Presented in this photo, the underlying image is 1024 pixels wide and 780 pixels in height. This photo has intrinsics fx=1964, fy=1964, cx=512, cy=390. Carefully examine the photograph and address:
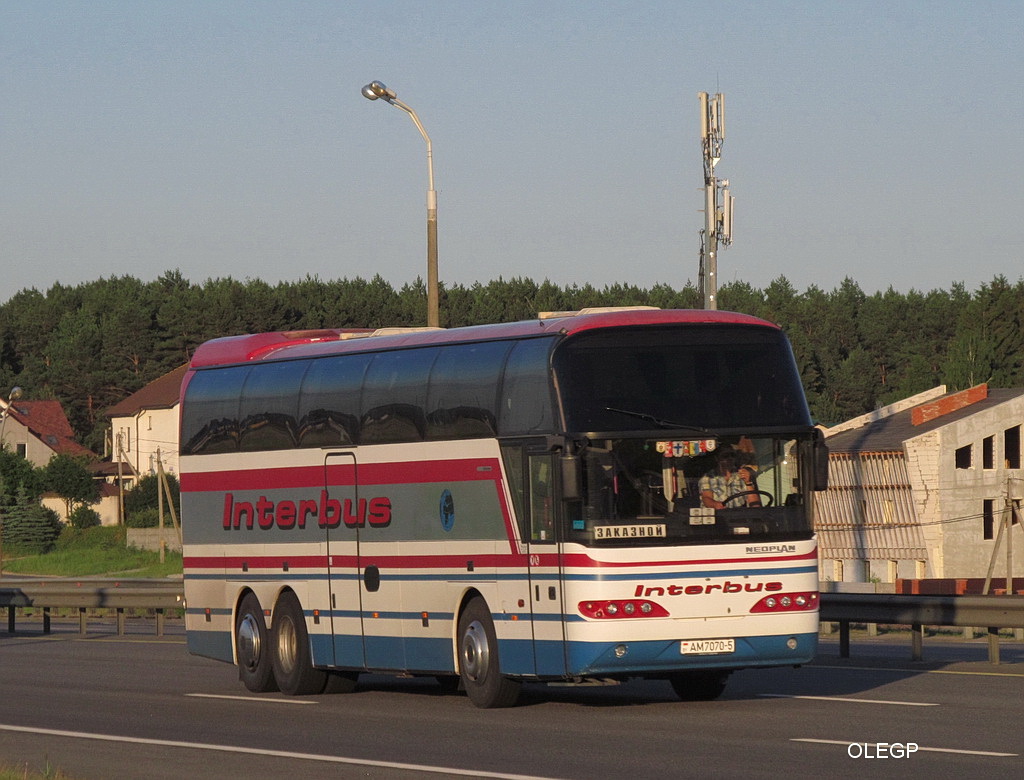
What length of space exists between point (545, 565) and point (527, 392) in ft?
4.88

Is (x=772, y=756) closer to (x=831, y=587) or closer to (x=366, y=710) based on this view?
(x=366, y=710)

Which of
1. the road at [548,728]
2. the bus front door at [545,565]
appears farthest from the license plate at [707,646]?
the bus front door at [545,565]

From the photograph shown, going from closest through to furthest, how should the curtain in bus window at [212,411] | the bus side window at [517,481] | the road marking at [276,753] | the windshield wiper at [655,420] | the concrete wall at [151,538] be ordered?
the road marking at [276,753] < the windshield wiper at [655,420] < the bus side window at [517,481] < the curtain in bus window at [212,411] < the concrete wall at [151,538]

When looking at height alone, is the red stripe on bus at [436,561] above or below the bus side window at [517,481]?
below

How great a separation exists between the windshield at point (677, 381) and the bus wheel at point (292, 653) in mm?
5268

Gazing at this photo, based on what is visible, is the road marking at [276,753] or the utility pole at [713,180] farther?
the utility pole at [713,180]

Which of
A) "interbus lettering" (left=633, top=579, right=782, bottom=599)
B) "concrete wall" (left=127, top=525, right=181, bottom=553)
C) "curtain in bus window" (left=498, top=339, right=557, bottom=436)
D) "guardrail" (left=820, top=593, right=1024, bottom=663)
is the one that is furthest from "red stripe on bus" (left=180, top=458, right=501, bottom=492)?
"concrete wall" (left=127, top=525, right=181, bottom=553)

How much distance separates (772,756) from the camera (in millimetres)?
12789

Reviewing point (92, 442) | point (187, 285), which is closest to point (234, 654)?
point (92, 442)

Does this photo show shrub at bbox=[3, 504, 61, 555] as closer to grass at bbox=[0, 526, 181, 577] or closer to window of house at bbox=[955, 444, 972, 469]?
grass at bbox=[0, 526, 181, 577]

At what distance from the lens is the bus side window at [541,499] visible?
16453mm

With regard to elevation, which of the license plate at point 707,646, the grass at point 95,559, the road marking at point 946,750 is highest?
the license plate at point 707,646

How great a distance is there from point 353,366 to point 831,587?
24260 millimetres

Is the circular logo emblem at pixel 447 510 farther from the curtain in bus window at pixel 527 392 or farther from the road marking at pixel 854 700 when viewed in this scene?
the road marking at pixel 854 700
